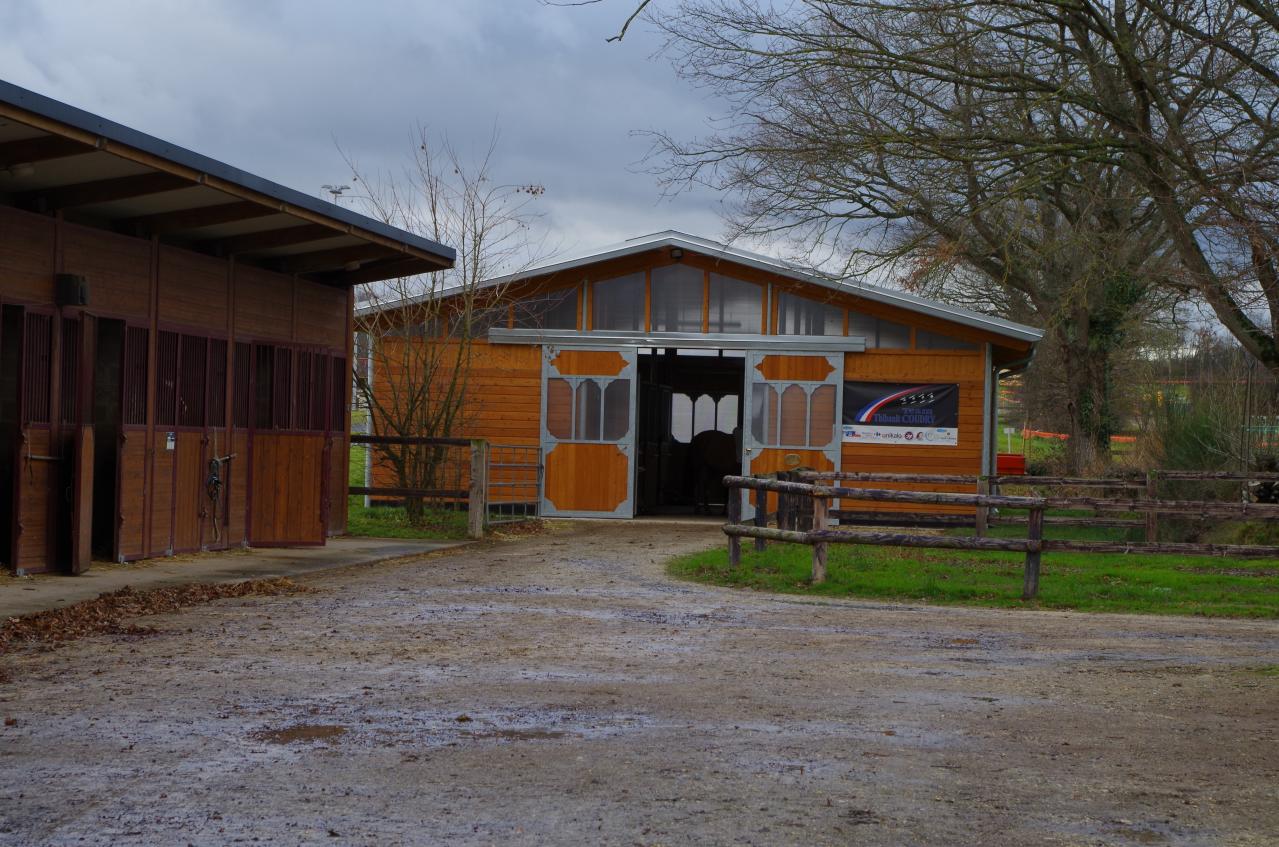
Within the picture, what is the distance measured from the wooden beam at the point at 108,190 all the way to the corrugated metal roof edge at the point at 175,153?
12.1 inches

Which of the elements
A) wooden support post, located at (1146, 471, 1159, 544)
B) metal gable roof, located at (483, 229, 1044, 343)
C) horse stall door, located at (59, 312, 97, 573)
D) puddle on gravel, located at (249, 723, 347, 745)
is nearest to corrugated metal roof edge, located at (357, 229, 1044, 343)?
metal gable roof, located at (483, 229, 1044, 343)

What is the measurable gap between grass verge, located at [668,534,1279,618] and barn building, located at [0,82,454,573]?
4475 millimetres

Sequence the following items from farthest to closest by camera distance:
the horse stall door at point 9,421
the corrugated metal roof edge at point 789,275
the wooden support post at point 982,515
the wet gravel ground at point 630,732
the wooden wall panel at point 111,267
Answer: the corrugated metal roof edge at point 789,275, the wooden support post at point 982,515, the wooden wall panel at point 111,267, the horse stall door at point 9,421, the wet gravel ground at point 630,732

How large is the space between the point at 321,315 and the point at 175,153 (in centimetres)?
519

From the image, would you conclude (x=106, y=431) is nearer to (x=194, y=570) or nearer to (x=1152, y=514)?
(x=194, y=570)

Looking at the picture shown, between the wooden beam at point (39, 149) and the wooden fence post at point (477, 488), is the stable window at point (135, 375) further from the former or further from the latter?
the wooden fence post at point (477, 488)

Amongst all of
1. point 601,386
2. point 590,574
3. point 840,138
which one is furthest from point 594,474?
point 590,574

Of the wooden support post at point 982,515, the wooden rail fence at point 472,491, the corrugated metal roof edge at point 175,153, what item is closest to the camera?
the corrugated metal roof edge at point 175,153

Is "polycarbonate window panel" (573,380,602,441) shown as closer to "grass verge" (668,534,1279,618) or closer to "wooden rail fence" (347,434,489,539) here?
"wooden rail fence" (347,434,489,539)

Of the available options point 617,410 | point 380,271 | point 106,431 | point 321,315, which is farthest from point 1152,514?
point 106,431

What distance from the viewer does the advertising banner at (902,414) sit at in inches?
853

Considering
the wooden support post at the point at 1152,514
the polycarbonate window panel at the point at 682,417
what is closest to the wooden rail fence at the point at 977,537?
the wooden support post at the point at 1152,514

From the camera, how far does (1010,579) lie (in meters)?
13.2

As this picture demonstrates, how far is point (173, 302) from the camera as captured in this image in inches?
512
